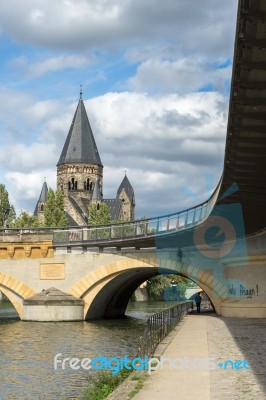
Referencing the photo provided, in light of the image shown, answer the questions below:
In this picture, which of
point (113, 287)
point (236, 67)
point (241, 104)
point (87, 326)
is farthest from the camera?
point (113, 287)

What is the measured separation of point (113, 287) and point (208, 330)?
18158mm

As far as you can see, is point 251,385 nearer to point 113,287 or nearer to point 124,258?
point 124,258

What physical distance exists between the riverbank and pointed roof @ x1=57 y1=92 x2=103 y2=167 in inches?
4306

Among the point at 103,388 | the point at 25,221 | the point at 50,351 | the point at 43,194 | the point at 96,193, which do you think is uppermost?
the point at 96,193

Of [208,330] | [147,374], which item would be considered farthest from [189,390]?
[208,330]

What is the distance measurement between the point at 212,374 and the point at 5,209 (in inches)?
3145

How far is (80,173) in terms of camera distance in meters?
134

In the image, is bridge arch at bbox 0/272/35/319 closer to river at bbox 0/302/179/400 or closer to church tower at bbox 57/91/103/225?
river at bbox 0/302/179/400

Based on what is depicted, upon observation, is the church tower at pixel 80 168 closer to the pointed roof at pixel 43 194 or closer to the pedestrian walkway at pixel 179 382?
→ the pointed roof at pixel 43 194

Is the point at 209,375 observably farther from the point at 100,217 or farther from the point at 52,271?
the point at 100,217

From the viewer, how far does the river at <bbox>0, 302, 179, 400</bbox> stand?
14.6 meters

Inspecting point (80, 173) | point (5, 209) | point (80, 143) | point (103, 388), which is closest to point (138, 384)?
point (103, 388)

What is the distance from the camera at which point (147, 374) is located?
473 inches

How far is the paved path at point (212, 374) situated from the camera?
32.6ft
